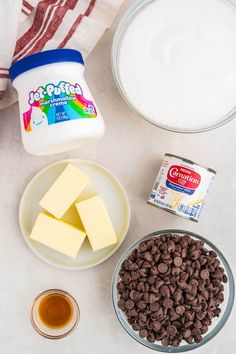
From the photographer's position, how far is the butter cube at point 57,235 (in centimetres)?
125

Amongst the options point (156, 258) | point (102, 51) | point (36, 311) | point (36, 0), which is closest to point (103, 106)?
point (102, 51)

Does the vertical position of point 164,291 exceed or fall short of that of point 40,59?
it falls short

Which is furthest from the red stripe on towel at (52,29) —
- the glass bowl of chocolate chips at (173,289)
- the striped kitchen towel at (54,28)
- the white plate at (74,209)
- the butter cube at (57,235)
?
the glass bowl of chocolate chips at (173,289)

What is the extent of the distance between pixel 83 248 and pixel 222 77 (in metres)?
0.53

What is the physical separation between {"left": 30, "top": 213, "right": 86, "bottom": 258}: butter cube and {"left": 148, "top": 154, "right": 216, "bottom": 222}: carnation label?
0.68 feet

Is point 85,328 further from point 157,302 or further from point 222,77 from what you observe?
point 222,77

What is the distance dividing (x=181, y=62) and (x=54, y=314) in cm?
69

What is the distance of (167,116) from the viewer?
1.23m

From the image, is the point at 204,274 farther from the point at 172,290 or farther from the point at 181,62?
the point at 181,62

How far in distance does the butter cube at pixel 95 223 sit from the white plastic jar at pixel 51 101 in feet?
0.62

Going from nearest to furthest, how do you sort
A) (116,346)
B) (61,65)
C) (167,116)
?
(61,65)
(167,116)
(116,346)

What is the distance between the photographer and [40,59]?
1091 millimetres

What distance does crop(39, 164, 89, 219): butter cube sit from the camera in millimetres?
1251

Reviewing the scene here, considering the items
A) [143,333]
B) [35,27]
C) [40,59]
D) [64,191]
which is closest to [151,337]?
[143,333]
